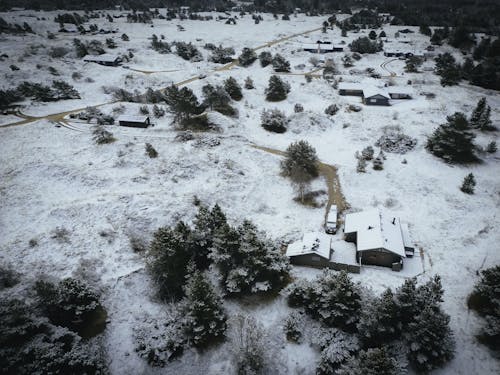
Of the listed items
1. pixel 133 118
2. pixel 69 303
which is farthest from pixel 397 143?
pixel 69 303

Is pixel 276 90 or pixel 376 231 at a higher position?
pixel 276 90

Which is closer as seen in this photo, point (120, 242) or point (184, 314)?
point (184, 314)

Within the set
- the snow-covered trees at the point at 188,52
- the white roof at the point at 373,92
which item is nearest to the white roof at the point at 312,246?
the white roof at the point at 373,92

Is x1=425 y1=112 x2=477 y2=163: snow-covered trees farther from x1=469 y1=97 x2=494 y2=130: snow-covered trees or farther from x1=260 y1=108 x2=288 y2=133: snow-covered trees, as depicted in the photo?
x1=260 y1=108 x2=288 y2=133: snow-covered trees

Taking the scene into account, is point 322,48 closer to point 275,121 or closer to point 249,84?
point 249,84

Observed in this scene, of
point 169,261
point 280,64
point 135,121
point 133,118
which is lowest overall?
point 169,261

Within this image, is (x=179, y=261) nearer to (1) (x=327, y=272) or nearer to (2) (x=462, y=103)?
(1) (x=327, y=272)

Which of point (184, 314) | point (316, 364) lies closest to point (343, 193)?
point (316, 364)
